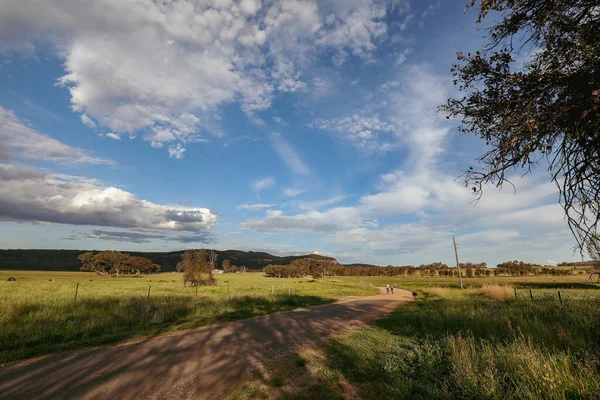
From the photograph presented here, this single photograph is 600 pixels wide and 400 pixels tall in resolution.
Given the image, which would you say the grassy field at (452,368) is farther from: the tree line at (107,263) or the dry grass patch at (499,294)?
the tree line at (107,263)

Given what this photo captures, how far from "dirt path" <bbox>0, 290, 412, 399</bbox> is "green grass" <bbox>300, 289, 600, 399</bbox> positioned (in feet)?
7.22

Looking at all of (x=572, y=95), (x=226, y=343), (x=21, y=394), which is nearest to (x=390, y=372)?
(x=226, y=343)

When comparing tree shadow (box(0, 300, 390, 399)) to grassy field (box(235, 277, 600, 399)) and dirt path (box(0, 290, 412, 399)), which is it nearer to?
dirt path (box(0, 290, 412, 399))

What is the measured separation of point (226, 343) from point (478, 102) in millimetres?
10504

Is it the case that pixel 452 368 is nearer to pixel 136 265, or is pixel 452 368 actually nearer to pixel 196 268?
pixel 196 268

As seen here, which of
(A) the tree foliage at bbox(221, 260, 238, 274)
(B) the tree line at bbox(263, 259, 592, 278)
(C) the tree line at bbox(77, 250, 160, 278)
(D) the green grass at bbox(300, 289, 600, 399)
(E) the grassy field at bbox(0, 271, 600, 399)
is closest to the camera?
(D) the green grass at bbox(300, 289, 600, 399)

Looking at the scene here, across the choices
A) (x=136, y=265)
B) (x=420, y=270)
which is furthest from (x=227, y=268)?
(x=420, y=270)

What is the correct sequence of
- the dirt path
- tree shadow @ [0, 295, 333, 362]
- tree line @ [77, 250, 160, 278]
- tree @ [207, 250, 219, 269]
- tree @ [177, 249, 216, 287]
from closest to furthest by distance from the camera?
1. the dirt path
2. tree shadow @ [0, 295, 333, 362]
3. tree @ [177, 249, 216, 287]
4. tree @ [207, 250, 219, 269]
5. tree line @ [77, 250, 160, 278]

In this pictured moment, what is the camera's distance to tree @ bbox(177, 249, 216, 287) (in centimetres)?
4219

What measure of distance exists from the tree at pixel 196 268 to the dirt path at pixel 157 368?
32492 mm

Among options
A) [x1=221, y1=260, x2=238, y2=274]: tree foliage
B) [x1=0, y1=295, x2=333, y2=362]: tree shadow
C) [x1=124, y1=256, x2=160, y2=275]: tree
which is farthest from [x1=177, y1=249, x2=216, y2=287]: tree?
[x1=221, y1=260, x2=238, y2=274]: tree foliage

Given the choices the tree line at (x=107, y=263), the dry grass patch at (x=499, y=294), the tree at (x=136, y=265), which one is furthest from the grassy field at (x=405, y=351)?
the tree at (x=136, y=265)

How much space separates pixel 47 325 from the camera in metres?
11.8

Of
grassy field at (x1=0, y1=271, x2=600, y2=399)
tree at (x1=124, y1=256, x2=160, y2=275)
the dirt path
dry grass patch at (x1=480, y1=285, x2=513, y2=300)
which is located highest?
tree at (x1=124, y1=256, x2=160, y2=275)
